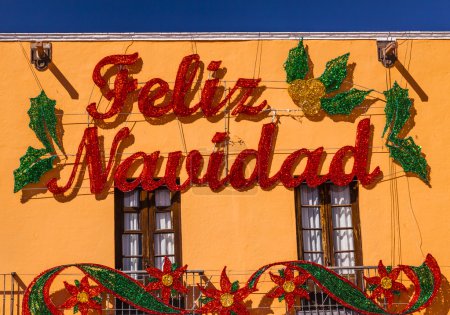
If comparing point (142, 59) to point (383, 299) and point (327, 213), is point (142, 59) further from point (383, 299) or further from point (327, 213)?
point (383, 299)

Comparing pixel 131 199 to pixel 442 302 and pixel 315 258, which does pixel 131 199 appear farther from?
pixel 442 302

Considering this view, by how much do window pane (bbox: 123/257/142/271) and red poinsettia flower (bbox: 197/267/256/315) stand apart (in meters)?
1.51

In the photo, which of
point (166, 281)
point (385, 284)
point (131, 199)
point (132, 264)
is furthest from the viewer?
point (131, 199)

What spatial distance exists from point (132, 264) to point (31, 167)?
2.70 m

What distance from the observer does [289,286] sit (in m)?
17.0

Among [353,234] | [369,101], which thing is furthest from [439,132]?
[353,234]

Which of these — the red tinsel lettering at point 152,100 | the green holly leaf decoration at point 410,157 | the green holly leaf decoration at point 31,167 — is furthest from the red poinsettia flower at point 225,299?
the green holly leaf decoration at point 410,157

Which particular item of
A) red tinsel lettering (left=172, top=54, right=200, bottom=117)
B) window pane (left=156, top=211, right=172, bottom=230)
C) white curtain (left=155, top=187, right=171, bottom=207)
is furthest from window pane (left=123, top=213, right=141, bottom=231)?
red tinsel lettering (left=172, top=54, right=200, bottom=117)

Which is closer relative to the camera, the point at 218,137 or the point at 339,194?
the point at 218,137

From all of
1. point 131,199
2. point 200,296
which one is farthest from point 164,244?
point 200,296

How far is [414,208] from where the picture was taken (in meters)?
18.0

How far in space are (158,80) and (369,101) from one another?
427cm

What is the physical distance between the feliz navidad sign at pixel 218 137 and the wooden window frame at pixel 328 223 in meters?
0.40

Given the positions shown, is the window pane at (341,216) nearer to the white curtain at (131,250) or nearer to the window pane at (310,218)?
the window pane at (310,218)
